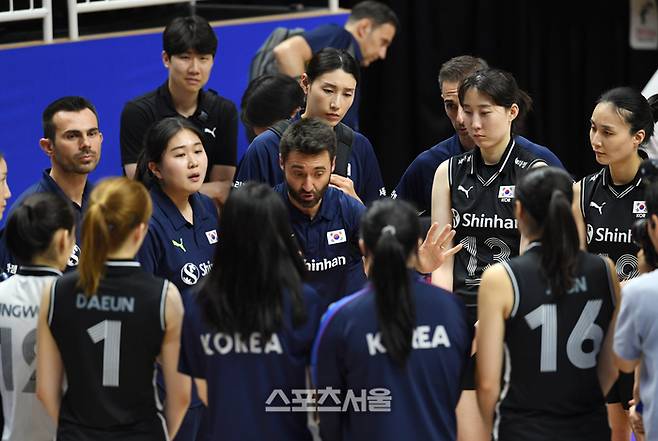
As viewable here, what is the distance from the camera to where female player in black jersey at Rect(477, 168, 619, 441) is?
347cm

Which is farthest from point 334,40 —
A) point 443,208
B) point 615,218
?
point 615,218

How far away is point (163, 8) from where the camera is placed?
748 cm

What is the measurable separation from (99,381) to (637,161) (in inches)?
94.6

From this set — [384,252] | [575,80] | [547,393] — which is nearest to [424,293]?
[384,252]

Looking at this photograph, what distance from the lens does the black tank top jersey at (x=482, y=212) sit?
480cm

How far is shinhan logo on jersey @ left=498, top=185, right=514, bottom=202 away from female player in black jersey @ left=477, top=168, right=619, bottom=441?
1.22m

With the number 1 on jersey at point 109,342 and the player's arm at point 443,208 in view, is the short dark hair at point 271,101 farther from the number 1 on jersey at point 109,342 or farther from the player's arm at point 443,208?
the number 1 on jersey at point 109,342

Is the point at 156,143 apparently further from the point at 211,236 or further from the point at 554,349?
the point at 554,349

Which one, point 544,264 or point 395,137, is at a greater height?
point 395,137

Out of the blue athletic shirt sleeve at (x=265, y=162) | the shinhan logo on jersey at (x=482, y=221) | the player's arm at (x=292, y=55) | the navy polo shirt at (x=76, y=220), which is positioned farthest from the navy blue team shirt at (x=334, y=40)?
the navy polo shirt at (x=76, y=220)

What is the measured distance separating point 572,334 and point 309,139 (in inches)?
57.7

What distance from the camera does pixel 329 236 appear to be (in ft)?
15.5

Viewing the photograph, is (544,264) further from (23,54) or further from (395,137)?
(395,137)

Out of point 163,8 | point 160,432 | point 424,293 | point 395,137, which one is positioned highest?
point 163,8
